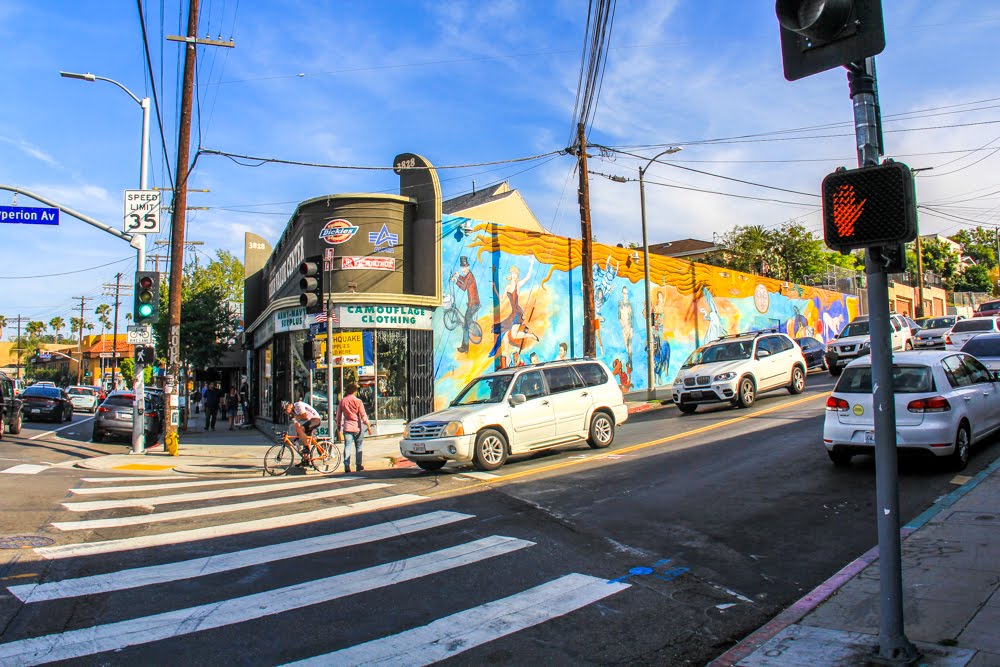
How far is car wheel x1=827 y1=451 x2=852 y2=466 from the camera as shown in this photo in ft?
33.8

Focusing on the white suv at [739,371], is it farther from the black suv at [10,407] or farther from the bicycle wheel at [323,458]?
the black suv at [10,407]

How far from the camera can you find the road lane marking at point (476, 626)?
4.61 m

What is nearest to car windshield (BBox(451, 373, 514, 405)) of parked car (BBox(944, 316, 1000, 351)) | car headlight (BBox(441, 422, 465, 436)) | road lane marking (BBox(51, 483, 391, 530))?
car headlight (BBox(441, 422, 465, 436))

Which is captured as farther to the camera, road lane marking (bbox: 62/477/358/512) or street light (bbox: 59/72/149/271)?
street light (bbox: 59/72/149/271)

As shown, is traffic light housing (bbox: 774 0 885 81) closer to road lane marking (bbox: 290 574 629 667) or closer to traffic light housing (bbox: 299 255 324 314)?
road lane marking (bbox: 290 574 629 667)

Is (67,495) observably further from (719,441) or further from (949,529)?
(949,529)

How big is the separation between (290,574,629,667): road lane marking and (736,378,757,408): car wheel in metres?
13.1

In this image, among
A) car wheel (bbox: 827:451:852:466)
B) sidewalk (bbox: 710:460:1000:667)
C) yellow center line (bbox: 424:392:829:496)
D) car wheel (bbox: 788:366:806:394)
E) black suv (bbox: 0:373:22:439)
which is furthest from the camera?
black suv (bbox: 0:373:22:439)

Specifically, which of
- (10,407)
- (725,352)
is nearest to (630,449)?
(725,352)

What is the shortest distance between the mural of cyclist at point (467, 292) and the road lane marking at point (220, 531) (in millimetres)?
11531

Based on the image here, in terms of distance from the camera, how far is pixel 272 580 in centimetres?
629

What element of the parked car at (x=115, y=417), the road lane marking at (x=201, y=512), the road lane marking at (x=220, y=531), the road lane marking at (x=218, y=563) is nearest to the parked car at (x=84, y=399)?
the parked car at (x=115, y=417)

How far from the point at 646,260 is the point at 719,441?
535 inches

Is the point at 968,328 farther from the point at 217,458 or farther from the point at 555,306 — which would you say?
the point at 217,458
